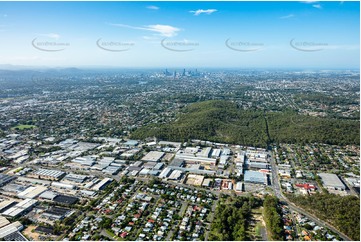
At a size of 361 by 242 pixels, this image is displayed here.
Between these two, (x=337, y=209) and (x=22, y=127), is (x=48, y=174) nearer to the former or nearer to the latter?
(x=22, y=127)

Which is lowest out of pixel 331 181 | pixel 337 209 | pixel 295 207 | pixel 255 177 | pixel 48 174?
pixel 295 207

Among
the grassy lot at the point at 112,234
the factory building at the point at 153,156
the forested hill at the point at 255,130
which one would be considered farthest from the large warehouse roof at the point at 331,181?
the grassy lot at the point at 112,234

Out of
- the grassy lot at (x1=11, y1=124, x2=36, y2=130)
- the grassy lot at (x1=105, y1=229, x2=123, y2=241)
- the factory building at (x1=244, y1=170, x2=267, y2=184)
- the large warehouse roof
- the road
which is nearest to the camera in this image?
the grassy lot at (x1=105, y1=229, x2=123, y2=241)

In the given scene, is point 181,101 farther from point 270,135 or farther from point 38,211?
point 38,211

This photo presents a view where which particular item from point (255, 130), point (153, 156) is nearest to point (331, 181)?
point (255, 130)

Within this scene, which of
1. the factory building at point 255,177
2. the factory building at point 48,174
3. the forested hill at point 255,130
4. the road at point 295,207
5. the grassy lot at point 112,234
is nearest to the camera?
the grassy lot at point 112,234

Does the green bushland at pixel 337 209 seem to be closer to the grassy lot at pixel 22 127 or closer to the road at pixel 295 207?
the road at pixel 295 207

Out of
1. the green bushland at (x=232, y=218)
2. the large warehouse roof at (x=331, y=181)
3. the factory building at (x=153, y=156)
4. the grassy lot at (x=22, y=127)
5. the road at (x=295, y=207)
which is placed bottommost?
the road at (x=295, y=207)

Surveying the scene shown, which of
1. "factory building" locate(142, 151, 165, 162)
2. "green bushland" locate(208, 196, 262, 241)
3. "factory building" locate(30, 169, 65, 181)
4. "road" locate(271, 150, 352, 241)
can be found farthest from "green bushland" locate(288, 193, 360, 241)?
"factory building" locate(30, 169, 65, 181)

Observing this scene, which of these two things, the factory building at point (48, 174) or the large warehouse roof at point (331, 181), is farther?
the factory building at point (48, 174)

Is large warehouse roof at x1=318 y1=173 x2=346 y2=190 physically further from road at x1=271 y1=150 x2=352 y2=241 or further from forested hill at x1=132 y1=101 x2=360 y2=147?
forested hill at x1=132 y1=101 x2=360 y2=147
